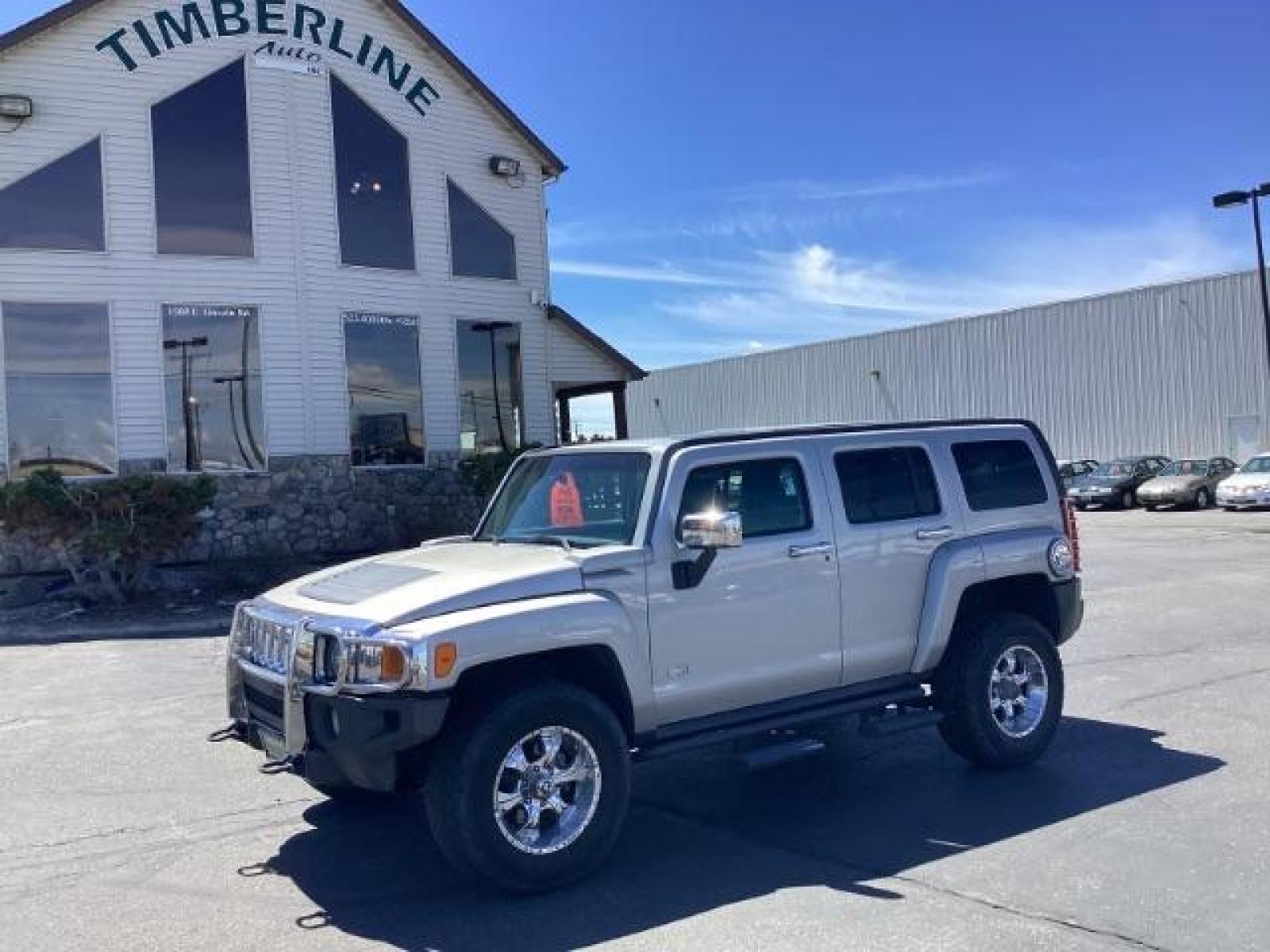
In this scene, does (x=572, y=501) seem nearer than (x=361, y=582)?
No

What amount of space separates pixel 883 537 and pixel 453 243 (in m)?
14.8

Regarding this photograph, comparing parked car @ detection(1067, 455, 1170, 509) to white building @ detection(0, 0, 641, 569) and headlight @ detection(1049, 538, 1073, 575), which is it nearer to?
white building @ detection(0, 0, 641, 569)

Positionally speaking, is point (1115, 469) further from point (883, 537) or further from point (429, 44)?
point (883, 537)

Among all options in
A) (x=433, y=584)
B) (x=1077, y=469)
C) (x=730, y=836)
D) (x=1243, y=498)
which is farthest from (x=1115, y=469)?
(x=433, y=584)

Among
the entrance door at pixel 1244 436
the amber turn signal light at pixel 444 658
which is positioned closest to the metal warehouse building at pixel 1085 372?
the entrance door at pixel 1244 436

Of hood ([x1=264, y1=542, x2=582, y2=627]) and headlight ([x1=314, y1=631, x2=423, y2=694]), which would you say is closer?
headlight ([x1=314, y1=631, x2=423, y2=694])

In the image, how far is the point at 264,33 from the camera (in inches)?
722

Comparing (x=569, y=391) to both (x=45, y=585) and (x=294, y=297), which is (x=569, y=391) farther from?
(x=45, y=585)

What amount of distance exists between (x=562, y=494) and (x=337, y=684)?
1.75 metres

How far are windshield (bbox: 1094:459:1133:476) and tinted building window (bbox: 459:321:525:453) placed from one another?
21.6m

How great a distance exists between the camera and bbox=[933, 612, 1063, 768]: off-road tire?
6527mm

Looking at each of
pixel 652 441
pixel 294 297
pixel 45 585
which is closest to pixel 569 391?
pixel 294 297

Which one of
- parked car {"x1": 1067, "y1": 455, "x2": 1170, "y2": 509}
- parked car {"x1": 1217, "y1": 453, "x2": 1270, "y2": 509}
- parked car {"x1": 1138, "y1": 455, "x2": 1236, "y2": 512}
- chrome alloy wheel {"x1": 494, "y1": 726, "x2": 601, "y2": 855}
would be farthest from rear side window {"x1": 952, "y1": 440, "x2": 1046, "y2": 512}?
parked car {"x1": 1067, "y1": 455, "x2": 1170, "y2": 509}

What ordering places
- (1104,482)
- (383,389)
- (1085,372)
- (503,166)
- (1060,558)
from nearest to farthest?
(1060,558), (383,389), (503,166), (1104,482), (1085,372)
